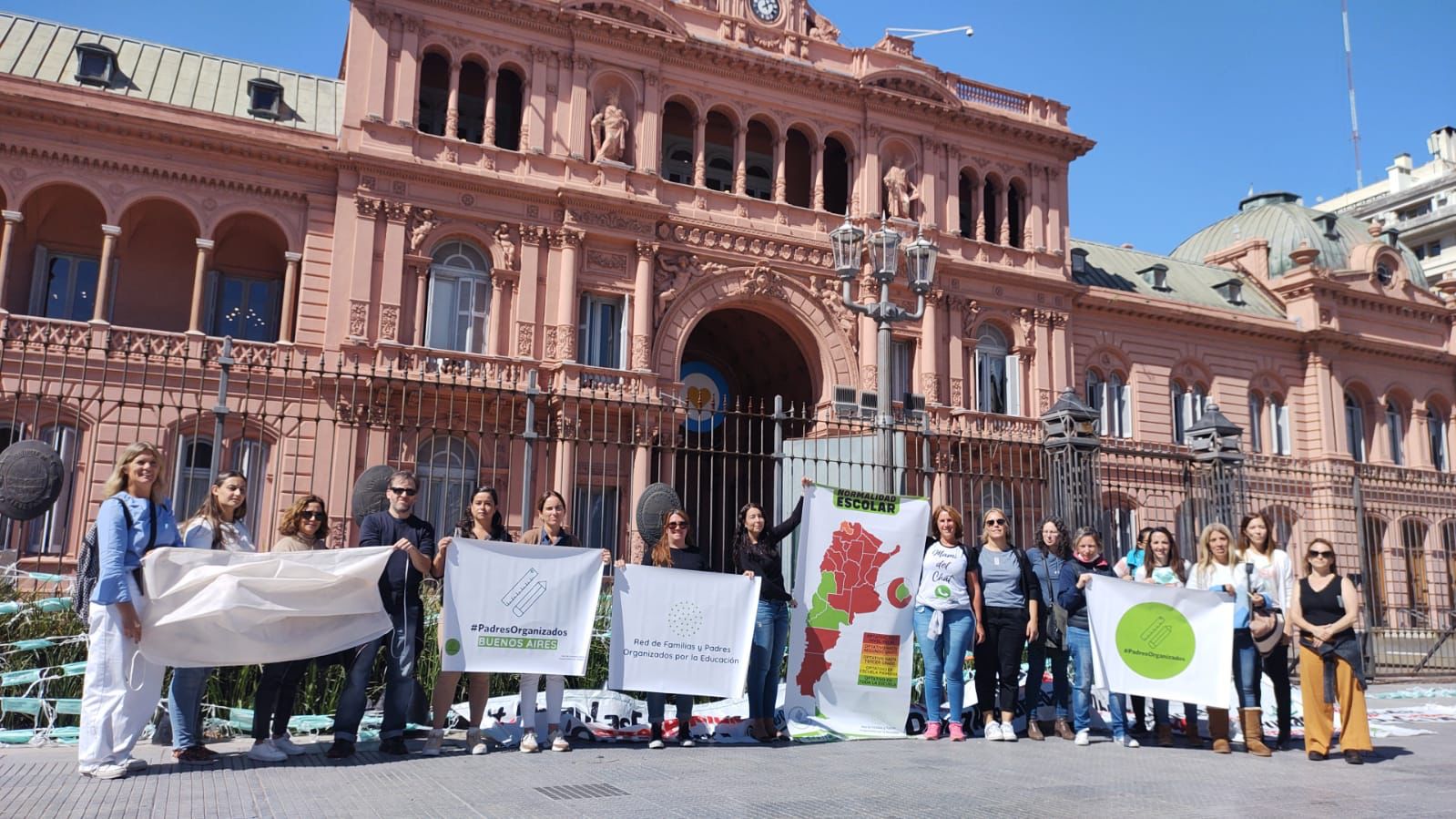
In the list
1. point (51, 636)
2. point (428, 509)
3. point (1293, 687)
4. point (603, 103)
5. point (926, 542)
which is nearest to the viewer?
point (51, 636)

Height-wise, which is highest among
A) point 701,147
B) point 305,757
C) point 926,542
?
point 701,147

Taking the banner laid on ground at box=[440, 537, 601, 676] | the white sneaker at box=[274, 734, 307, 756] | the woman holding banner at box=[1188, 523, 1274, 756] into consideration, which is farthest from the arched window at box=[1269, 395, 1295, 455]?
the white sneaker at box=[274, 734, 307, 756]

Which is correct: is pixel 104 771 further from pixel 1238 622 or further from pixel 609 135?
pixel 609 135

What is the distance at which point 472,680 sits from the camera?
27.3ft

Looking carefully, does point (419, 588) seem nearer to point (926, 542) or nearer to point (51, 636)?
point (51, 636)

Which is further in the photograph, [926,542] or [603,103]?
→ [603,103]

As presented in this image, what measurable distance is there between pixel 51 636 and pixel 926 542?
8089mm

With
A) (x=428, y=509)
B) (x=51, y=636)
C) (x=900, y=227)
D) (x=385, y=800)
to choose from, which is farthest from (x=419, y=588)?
(x=900, y=227)

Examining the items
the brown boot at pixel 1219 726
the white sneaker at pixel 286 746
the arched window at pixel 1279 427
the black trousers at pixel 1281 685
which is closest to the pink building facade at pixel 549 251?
the arched window at pixel 1279 427

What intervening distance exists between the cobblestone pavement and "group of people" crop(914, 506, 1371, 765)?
665 millimetres

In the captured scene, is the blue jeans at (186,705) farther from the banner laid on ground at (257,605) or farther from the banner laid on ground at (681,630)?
the banner laid on ground at (681,630)

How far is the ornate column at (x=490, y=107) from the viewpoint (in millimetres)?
24062

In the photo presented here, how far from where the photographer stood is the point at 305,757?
7652 mm

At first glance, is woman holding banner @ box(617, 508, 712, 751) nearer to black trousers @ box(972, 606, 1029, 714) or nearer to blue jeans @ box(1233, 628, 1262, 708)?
black trousers @ box(972, 606, 1029, 714)
